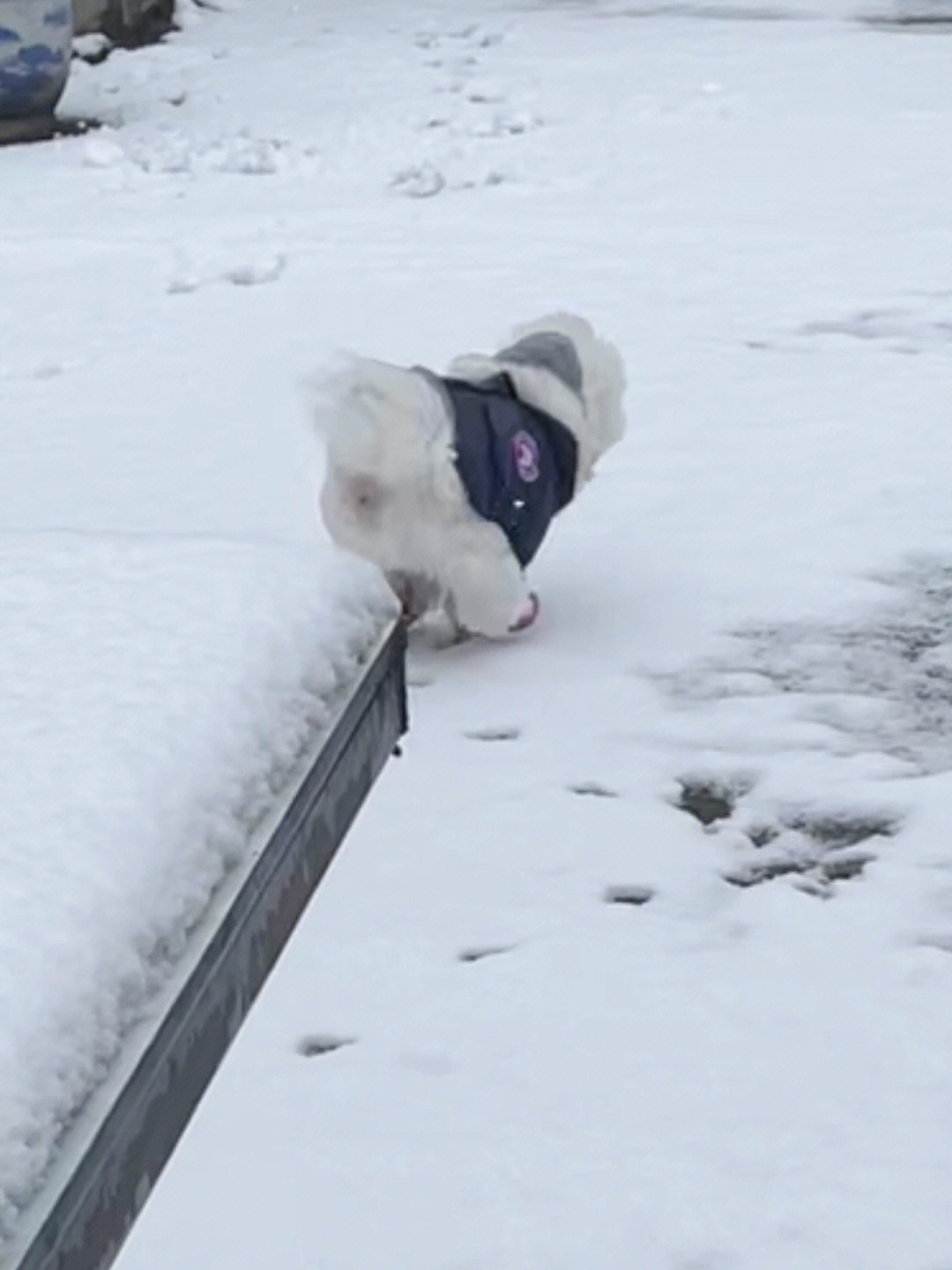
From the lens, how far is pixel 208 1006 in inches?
63.8

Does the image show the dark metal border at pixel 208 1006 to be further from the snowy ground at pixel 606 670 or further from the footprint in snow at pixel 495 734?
the footprint in snow at pixel 495 734

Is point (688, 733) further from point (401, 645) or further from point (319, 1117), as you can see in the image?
point (401, 645)

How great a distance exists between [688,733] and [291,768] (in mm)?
2474

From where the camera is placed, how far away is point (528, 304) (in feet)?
24.3

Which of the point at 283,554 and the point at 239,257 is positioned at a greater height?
the point at 283,554

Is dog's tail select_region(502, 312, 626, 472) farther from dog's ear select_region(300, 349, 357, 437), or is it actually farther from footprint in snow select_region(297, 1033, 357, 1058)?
footprint in snow select_region(297, 1033, 357, 1058)

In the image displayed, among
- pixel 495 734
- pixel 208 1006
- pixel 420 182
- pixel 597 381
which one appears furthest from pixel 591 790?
pixel 420 182

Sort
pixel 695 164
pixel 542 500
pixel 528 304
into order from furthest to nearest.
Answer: pixel 695 164
pixel 528 304
pixel 542 500

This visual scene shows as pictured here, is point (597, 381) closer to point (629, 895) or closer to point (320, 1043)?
point (629, 895)

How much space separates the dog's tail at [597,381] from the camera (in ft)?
16.4

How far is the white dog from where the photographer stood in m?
4.38

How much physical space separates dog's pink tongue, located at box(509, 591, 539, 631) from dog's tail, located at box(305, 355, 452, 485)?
15.9 inches

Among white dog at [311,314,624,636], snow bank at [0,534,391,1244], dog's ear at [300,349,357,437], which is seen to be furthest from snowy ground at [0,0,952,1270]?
dog's ear at [300,349,357,437]

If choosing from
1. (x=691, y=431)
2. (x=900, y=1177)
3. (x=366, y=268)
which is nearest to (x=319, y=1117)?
(x=900, y=1177)
